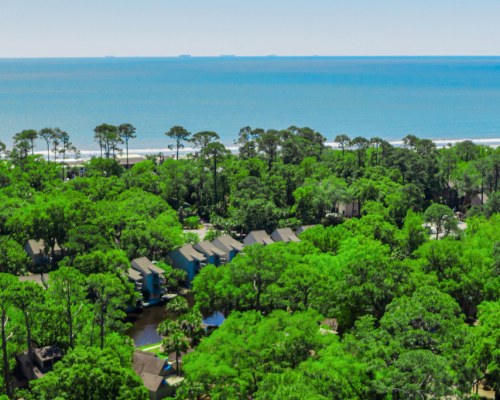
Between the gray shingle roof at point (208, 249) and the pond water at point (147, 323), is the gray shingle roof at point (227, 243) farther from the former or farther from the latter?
the pond water at point (147, 323)

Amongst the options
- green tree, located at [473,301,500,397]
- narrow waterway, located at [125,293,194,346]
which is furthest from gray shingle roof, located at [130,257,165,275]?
green tree, located at [473,301,500,397]

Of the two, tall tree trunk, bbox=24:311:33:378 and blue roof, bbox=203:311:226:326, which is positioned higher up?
tall tree trunk, bbox=24:311:33:378

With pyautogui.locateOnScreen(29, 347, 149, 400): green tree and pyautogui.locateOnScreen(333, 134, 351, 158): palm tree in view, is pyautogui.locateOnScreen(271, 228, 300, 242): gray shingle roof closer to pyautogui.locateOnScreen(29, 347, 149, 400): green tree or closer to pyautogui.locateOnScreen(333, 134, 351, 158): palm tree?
pyautogui.locateOnScreen(333, 134, 351, 158): palm tree

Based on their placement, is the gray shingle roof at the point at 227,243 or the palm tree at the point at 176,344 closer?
the palm tree at the point at 176,344

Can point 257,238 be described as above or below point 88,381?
below

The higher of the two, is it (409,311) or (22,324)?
(409,311)

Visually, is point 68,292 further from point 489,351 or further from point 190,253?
point 489,351

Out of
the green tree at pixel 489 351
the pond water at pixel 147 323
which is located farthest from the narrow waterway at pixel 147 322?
the green tree at pixel 489 351

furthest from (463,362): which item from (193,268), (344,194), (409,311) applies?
(344,194)

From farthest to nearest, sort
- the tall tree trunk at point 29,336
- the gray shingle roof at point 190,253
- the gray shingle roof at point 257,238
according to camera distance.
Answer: the gray shingle roof at point 257,238
the gray shingle roof at point 190,253
the tall tree trunk at point 29,336

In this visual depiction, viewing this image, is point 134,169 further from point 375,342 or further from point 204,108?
point 204,108

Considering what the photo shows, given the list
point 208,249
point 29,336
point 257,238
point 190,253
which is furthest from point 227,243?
point 29,336
